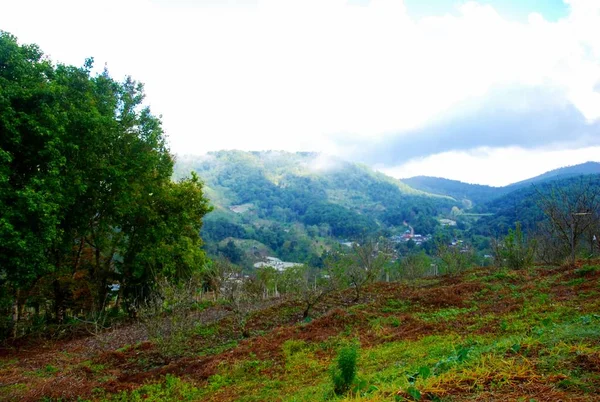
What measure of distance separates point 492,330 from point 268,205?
166741mm

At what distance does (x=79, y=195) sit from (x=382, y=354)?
14.8 meters

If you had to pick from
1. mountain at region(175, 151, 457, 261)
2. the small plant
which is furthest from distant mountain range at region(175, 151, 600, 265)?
the small plant

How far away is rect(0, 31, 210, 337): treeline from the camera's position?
43.8ft

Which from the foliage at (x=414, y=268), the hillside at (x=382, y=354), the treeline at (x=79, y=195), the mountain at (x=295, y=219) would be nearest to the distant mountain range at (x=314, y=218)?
the mountain at (x=295, y=219)

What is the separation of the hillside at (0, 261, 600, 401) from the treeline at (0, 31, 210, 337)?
3823mm

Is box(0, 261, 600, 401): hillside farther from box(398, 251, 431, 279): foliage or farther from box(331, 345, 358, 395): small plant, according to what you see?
box(398, 251, 431, 279): foliage

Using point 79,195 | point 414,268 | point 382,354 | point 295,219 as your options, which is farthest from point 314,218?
point 382,354

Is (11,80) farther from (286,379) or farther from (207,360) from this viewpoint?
(286,379)

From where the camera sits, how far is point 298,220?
15475 centimetres

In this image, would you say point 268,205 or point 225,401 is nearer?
point 225,401

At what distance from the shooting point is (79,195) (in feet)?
55.4

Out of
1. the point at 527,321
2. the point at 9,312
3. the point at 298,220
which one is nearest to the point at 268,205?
the point at 298,220

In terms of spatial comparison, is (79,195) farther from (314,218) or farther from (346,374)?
(314,218)

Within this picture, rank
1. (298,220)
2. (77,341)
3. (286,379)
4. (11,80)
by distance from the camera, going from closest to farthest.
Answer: (286,379) → (11,80) → (77,341) → (298,220)
